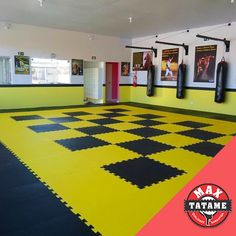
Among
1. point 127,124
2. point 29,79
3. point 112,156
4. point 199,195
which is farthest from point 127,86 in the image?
point 199,195

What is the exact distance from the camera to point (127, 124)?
299 inches

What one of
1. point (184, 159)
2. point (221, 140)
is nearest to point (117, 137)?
point (184, 159)

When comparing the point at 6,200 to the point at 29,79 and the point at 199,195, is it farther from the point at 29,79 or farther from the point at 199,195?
the point at 29,79

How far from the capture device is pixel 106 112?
32.4 feet

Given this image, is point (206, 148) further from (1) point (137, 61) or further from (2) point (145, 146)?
(1) point (137, 61)

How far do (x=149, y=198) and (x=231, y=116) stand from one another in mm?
7116

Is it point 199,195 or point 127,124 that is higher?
point 199,195

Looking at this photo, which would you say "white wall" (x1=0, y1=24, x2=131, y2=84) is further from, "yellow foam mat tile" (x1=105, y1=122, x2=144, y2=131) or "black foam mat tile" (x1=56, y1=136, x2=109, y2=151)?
"black foam mat tile" (x1=56, y1=136, x2=109, y2=151)

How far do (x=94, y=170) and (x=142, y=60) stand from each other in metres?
9.71

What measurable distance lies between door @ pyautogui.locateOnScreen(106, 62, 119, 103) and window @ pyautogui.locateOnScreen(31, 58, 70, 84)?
257 centimetres

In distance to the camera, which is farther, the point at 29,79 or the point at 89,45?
the point at 89,45

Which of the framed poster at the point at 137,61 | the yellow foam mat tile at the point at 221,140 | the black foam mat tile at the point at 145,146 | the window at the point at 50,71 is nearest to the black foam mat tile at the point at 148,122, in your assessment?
the black foam mat tile at the point at 145,146

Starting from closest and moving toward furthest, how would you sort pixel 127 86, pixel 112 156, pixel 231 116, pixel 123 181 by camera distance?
pixel 123 181 → pixel 112 156 → pixel 231 116 → pixel 127 86

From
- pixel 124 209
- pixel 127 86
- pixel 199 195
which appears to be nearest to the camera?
pixel 199 195
